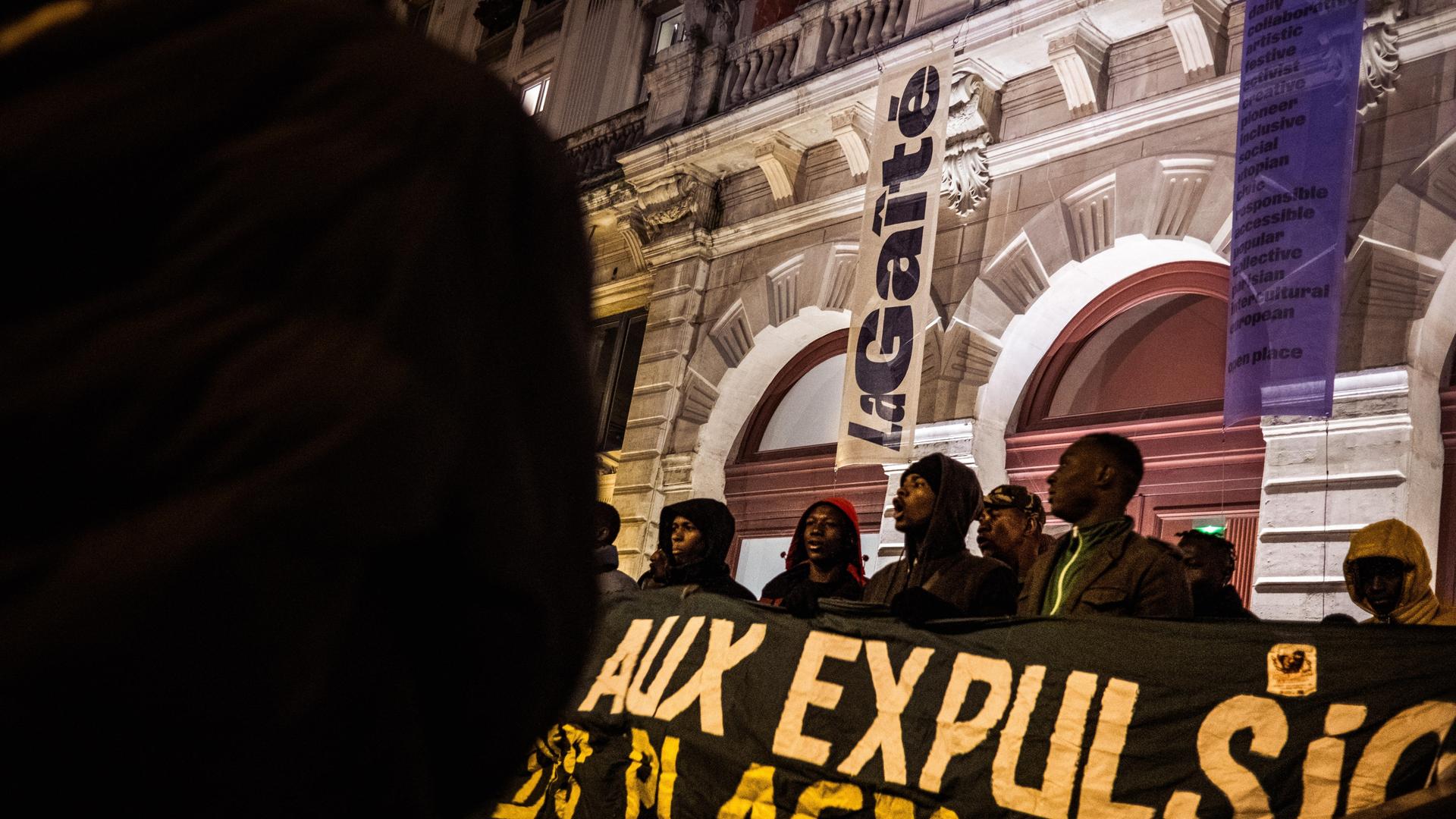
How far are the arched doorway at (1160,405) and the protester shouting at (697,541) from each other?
144 inches

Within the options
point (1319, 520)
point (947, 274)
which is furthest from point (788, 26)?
point (1319, 520)

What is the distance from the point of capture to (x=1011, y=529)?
6.42 metres

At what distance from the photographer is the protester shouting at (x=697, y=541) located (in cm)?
705

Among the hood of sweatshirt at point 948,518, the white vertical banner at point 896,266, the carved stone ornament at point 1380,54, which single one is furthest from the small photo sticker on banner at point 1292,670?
the carved stone ornament at point 1380,54

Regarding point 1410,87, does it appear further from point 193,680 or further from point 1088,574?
point 193,680

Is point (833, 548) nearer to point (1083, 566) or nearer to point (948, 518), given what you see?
point (948, 518)

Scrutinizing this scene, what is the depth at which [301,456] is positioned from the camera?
767mm

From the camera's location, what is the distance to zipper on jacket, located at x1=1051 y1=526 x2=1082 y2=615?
16.7ft

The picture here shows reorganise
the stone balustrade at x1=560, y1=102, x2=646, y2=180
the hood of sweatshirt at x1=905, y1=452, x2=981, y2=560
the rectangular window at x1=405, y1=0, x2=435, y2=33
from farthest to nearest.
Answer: the rectangular window at x1=405, y1=0, x2=435, y2=33 → the stone balustrade at x1=560, y1=102, x2=646, y2=180 → the hood of sweatshirt at x1=905, y1=452, x2=981, y2=560

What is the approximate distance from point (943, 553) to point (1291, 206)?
322cm

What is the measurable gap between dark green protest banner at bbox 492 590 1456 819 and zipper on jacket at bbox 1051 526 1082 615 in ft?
1.57

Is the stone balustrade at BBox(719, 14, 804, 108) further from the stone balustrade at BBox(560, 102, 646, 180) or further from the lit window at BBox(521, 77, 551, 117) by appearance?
the lit window at BBox(521, 77, 551, 117)

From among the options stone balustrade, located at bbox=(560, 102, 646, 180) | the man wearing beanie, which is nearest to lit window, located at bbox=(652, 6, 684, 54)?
stone balustrade, located at bbox=(560, 102, 646, 180)

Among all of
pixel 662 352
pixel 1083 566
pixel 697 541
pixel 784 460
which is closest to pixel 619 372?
pixel 662 352
